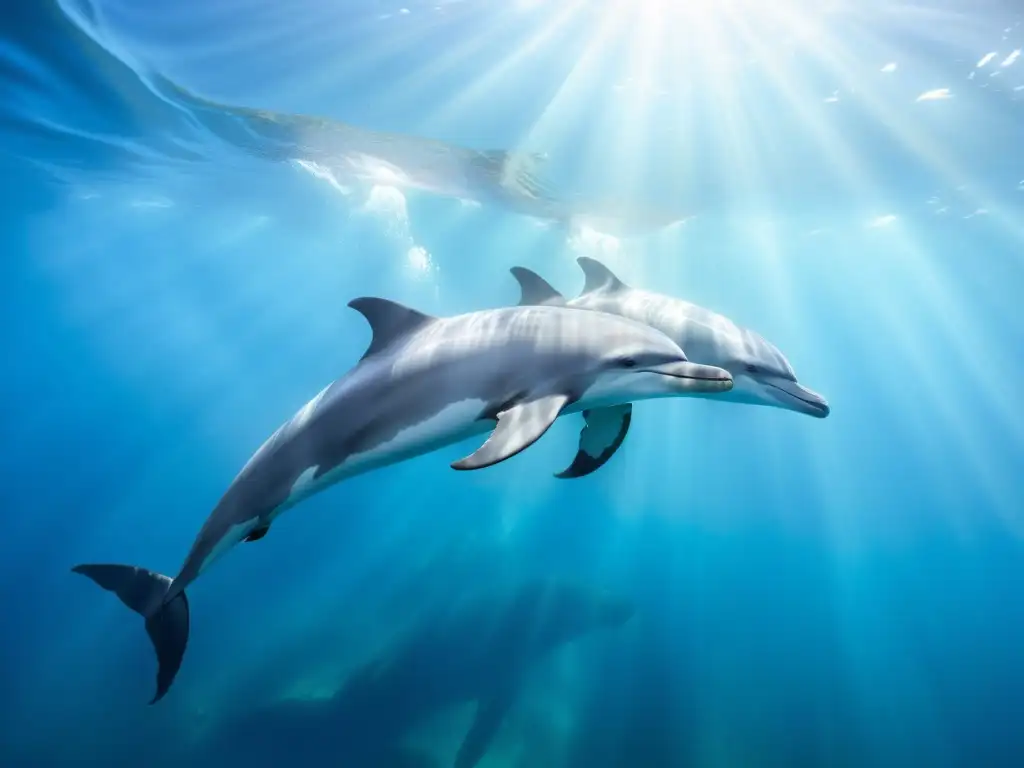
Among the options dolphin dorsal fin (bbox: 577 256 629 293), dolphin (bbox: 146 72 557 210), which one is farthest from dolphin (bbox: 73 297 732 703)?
dolphin (bbox: 146 72 557 210)

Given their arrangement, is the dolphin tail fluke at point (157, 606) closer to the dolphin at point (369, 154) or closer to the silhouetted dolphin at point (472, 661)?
the silhouetted dolphin at point (472, 661)

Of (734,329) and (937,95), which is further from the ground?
(937,95)

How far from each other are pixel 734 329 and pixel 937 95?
42.9 ft

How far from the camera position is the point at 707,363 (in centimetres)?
524

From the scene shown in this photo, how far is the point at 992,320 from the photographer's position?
118ft

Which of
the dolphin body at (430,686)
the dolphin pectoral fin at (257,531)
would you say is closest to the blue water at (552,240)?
the dolphin body at (430,686)

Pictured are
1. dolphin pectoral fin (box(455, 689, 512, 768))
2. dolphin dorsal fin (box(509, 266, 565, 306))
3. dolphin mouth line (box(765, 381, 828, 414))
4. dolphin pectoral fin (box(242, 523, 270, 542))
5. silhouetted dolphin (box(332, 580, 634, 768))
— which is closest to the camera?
dolphin pectoral fin (box(242, 523, 270, 542))

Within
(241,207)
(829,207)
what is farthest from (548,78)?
(241,207)

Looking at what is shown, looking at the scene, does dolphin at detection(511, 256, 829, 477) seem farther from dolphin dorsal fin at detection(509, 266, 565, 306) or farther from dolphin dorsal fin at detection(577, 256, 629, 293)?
dolphin dorsal fin at detection(577, 256, 629, 293)

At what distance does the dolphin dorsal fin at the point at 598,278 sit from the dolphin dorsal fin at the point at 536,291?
867 mm

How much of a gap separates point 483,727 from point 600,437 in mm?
7838

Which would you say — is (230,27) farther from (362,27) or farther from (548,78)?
(548,78)

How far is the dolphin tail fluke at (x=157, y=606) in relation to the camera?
14.9 ft

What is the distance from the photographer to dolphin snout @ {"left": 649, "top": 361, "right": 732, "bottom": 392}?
3232 mm
